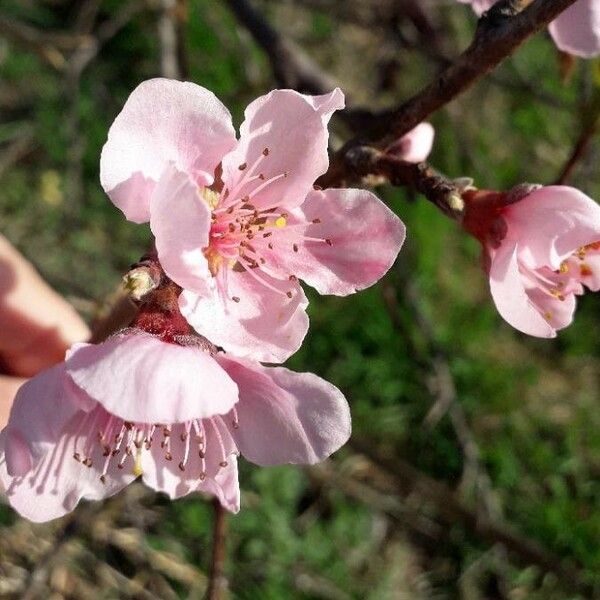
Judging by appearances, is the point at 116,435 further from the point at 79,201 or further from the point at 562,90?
the point at 562,90

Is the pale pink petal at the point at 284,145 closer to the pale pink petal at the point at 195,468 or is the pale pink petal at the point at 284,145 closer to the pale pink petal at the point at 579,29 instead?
the pale pink petal at the point at 195,468

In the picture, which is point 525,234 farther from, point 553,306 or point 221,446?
point 221,446

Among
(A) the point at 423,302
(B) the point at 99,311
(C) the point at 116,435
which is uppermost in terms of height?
(C) the point at 116,435

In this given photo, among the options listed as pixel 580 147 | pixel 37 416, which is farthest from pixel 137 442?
pixel 580 147

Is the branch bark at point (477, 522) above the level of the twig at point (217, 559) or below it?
below

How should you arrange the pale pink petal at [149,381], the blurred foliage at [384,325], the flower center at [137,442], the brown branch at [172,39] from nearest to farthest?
the pale pink petal at [149,381] < the flower center at [137,442] < the brown branch at [172,39] < the blurred foliage at [384,325]

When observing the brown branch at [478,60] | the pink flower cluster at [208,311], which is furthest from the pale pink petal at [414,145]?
the brown branch at [478,60]

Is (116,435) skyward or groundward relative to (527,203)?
groundward

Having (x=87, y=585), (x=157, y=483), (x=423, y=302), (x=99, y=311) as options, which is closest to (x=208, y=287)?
(x=157, y=483)
